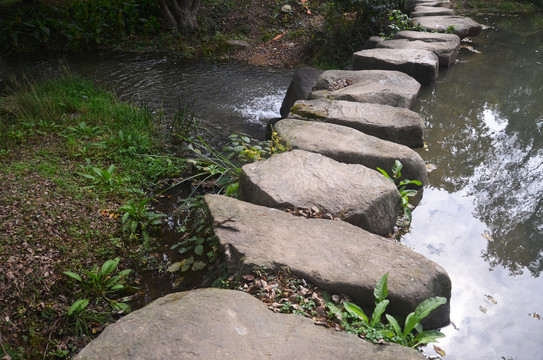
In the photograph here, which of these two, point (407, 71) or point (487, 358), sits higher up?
point (407, 71)

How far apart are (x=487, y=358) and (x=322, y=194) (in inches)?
52.9

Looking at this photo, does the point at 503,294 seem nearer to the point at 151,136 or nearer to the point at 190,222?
the point at 190,222

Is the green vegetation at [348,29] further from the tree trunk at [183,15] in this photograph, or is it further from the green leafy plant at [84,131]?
the green leafy plant at [84,131]

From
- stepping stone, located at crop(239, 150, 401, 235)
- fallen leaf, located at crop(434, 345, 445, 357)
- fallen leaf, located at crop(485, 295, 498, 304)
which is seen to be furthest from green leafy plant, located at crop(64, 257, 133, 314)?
fallen leaf, located at crop(485, 295, 498, 304)

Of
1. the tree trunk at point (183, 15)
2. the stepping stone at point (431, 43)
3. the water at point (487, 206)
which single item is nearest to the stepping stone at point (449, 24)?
the stepping stone at point (431, 43)

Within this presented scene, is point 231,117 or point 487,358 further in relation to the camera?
point 231,117

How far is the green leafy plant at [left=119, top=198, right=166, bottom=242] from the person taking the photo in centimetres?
338

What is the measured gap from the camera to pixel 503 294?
246cm

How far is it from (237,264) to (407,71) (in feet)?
12.5

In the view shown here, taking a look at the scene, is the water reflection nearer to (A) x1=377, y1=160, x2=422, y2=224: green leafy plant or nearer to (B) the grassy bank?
(A) x1=377, y1=160, x2=422, y2=224: green leafy plant

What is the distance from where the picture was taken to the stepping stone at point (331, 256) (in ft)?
7.20

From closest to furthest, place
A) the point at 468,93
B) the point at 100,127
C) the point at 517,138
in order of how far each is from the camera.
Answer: the point at 517,138 < the point at 100,127 < the point at 468,93

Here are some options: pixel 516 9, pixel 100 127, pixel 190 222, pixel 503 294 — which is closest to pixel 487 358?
pixel 503 294

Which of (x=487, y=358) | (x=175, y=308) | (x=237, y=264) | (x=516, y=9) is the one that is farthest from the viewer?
(x=516, y=9)
